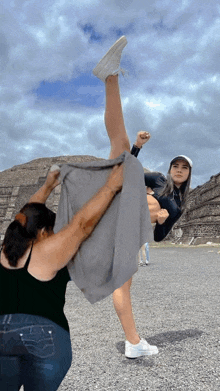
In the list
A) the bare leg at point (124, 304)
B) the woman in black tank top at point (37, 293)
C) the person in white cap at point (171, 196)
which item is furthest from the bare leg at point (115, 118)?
the bare leg at point (124, 304)

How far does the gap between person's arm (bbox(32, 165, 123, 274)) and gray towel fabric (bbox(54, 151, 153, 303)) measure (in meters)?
0.03

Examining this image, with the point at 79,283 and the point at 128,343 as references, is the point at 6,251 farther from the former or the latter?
the point at 128,343

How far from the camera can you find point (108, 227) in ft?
3.47

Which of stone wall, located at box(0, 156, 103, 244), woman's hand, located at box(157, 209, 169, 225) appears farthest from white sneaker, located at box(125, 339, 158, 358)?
stone wall, located at box(0, 156, 103, 244)

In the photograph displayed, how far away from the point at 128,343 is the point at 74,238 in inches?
71.4

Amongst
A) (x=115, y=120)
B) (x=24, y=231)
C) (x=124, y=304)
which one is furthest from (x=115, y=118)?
(x=124, y=304)

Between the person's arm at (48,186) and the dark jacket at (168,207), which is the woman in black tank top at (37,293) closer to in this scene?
the person's arm at (48,186)

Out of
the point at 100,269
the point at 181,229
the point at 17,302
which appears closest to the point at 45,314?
the point at 17,302

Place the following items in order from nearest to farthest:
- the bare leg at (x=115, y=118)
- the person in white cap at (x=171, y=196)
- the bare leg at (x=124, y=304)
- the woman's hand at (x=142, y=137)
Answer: the bare leg at (x=115, y=118) < the woman's hand at (x=142, y=137) < the person in white cap at (x=171, y=196) < the bare leg at (x=124, y=304)

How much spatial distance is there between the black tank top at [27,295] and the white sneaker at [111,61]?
1.94ft

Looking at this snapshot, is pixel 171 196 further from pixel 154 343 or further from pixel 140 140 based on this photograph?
pixel 154 343

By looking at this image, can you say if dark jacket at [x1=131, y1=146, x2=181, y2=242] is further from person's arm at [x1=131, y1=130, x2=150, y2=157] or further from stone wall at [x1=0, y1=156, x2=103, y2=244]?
stone wall at [x1=0, y1=156, x2=103, y2=244]

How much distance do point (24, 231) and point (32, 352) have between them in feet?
1.09

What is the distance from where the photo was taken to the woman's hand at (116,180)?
3.47 ft
